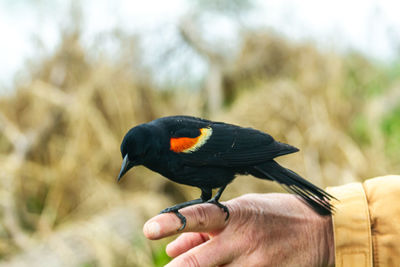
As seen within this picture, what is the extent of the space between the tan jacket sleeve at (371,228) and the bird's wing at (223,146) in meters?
0.43

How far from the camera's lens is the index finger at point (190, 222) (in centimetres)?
139

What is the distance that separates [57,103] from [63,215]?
3.99ft

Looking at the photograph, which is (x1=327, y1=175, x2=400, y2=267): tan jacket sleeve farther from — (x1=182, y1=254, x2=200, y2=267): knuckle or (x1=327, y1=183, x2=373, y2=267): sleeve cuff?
(x1=182, y1=254, x2=200, y2=267): knuckle

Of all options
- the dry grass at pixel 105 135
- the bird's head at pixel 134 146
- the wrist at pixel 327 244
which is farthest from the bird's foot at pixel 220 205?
the dry grass at pixel 105 135

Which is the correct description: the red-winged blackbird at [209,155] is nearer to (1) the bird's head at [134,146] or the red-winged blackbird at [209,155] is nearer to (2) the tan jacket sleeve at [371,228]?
(1) the bird's head at [134,146]

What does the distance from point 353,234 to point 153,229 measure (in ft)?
2.70

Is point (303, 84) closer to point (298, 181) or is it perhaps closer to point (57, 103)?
point (57, 103)

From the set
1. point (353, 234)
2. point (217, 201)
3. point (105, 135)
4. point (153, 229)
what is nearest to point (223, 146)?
point (217, 201)

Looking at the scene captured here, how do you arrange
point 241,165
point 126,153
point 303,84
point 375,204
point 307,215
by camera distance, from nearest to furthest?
point 126,153
point 241,165
point 375,204
point 307,215
point 303,84

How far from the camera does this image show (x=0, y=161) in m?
3.95

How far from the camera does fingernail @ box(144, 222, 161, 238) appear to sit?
1.38m

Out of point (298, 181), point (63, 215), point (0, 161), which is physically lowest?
point (63, 215)

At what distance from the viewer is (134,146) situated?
1343 millimetres

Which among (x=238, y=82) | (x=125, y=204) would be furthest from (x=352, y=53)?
(x=125, y=204)
